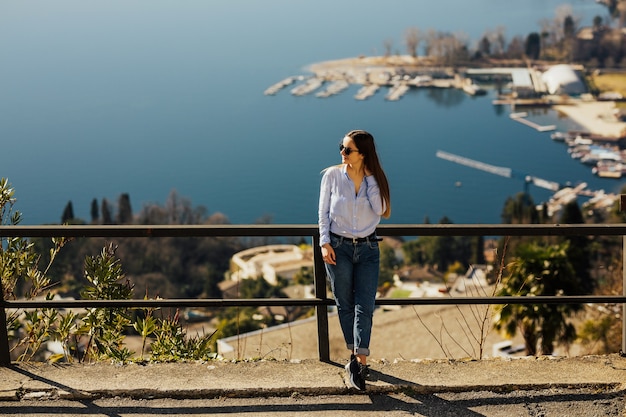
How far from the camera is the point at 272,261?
82750 mm

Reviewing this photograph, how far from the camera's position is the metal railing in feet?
14.0

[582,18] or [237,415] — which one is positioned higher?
[582,18]

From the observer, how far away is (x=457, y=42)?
18488 centimetres

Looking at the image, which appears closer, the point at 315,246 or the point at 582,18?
the point at 315,246

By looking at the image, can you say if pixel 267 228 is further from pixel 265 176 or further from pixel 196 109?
pixel 196 109

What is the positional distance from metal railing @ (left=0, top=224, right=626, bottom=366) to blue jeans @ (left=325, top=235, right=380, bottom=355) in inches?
7.5

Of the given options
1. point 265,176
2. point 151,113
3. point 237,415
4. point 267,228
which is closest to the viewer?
point 237,415

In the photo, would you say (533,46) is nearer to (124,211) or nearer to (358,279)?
Result: (124,211)

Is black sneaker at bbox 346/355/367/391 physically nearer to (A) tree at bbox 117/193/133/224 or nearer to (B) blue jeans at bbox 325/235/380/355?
(B) blue jeans at bbox 325/235/380/355

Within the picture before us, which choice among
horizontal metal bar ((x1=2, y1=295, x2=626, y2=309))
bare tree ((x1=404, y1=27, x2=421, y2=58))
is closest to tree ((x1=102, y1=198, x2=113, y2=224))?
bare tree ((x1=404, y1=27, x2=421, y2=58))

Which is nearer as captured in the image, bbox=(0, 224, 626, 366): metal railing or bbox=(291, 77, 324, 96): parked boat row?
bbox=(0, 224, 626, 366): metal railing

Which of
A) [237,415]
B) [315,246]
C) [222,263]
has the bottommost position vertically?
[222,263]

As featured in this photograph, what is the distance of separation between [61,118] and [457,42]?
84123 mm

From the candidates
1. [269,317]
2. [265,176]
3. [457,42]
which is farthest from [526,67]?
[269,317]
